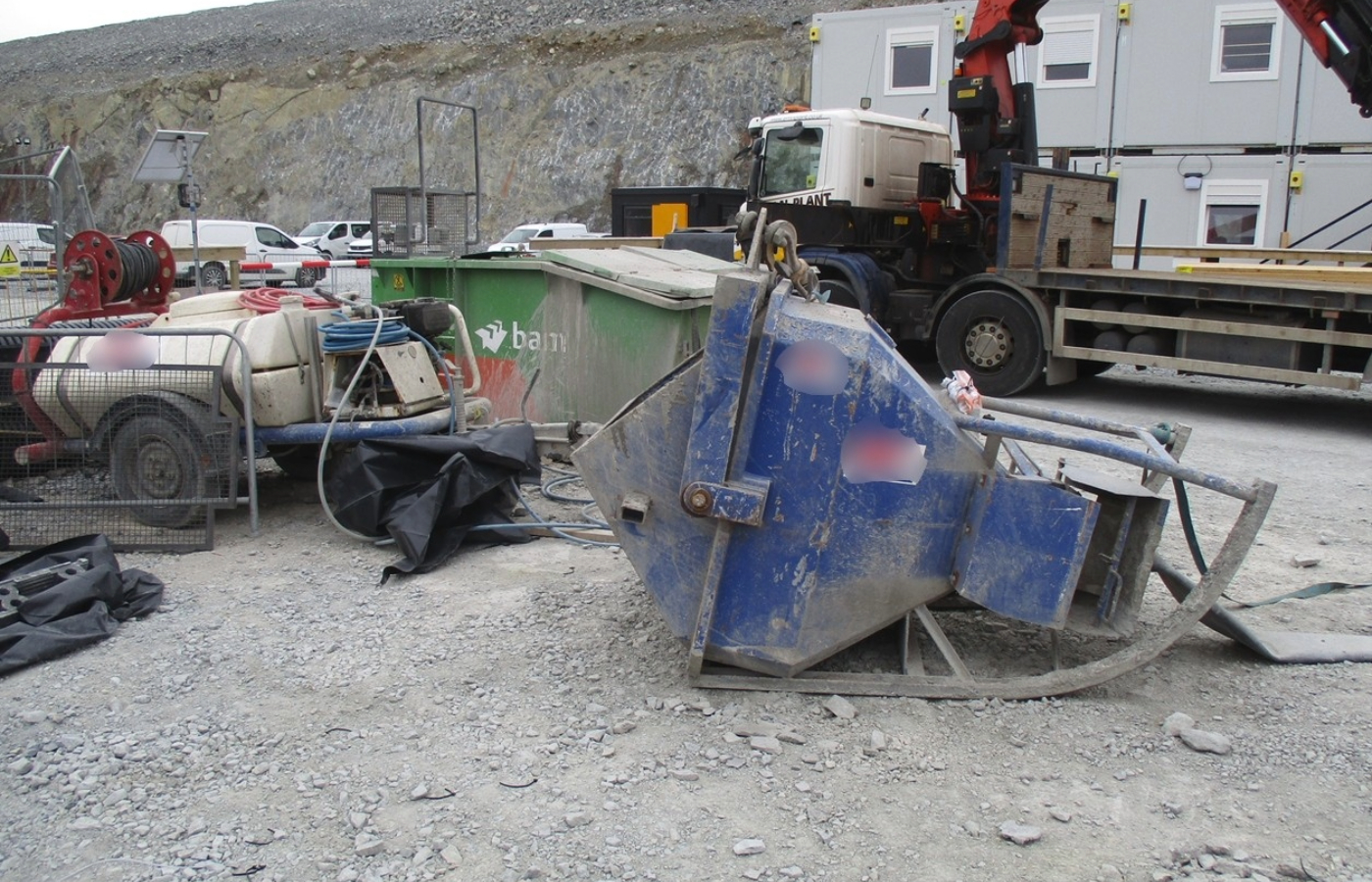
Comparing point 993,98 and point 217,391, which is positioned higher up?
point 993,98

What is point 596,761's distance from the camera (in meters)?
3.22

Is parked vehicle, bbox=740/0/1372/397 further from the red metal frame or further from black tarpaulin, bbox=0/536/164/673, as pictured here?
black tarpaulin, bbox=0/536/164/673

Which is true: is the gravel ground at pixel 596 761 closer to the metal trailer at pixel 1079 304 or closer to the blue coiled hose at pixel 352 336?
the blue coiled hose at pixel 352 336

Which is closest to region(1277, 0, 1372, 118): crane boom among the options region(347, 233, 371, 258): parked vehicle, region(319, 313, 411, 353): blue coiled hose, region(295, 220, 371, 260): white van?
region(319, 313, 411, 353): blue coiled hose

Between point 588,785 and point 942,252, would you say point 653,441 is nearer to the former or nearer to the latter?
point 588,785

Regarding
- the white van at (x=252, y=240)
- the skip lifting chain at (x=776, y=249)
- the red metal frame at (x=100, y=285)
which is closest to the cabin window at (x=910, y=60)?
the red metal frame at (x=100, y=285)

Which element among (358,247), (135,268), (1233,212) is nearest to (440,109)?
(358,247)

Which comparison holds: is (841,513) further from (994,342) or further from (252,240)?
(252,240)

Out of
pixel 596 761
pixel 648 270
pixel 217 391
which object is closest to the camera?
pixel 596 761

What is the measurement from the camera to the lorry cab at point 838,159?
11.0m

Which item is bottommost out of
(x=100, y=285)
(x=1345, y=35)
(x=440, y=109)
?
(x=100, y=285)

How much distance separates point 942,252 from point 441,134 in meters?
28.6

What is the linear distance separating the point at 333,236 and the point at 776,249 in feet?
98.0

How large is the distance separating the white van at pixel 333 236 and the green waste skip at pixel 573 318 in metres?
24.2
